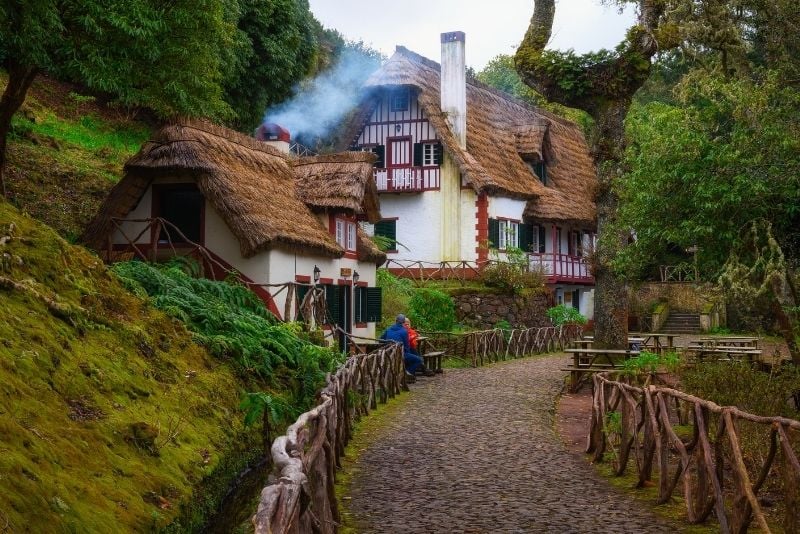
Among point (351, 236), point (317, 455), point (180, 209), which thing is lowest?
point (317, 455)

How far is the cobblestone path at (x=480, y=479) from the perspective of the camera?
865 centimetres

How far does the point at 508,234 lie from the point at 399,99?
6.71 meters

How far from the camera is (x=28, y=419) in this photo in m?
7.82

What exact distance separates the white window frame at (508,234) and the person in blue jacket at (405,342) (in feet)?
47.4

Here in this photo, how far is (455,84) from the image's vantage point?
36094mm

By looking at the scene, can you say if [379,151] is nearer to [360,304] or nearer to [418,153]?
[418,153]

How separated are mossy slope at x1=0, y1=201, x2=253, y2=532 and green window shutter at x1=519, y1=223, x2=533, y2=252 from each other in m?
25.6

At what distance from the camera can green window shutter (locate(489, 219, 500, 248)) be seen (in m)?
35.9

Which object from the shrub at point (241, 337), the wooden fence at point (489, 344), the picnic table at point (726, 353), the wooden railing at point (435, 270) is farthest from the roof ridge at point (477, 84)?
the shrub at point (241, 337)

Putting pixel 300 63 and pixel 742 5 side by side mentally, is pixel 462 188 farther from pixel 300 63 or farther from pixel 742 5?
pixel 742 5

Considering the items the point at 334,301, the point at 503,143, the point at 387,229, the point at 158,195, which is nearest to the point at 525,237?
the point at 503,143

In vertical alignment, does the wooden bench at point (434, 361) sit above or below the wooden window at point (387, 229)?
below

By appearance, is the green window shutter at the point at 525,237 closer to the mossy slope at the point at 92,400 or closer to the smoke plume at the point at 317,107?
the smoke plume at the point at 317,107

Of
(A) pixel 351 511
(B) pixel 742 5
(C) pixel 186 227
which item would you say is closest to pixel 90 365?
(A) pixel 351 511
